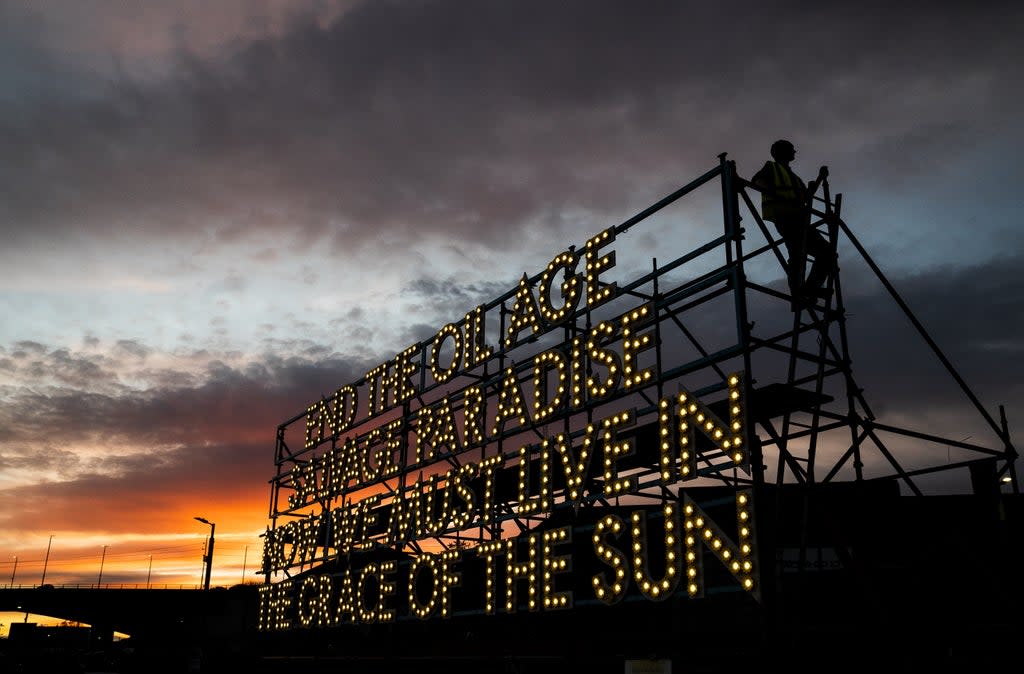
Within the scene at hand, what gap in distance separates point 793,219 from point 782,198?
0.44 m

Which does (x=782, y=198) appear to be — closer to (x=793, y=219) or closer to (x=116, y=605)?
(x=793, y=219)

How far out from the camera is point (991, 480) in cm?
1450

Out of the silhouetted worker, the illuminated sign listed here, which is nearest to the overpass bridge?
the illuminated sign

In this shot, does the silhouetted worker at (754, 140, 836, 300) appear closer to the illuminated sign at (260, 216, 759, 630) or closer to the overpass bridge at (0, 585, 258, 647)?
the illuminated sign at (260, 216, 759, 630)

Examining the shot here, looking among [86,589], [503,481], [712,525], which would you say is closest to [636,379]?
[712,525]

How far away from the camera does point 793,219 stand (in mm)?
15445

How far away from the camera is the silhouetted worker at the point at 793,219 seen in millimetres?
15312

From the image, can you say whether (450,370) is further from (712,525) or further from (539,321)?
(712,525)

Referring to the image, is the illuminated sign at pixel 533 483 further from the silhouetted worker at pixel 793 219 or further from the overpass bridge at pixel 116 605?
the overpass bridge at pixel 116 605

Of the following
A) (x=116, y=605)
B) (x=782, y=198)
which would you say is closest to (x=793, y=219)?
(x=782, y=198)

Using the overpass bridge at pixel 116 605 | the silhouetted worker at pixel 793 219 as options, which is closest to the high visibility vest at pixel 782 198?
the silhouetted worker at pixel 793 219

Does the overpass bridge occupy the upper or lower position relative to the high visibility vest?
lower

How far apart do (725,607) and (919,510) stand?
451 inches

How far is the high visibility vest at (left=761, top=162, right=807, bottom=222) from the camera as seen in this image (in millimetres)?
15320
